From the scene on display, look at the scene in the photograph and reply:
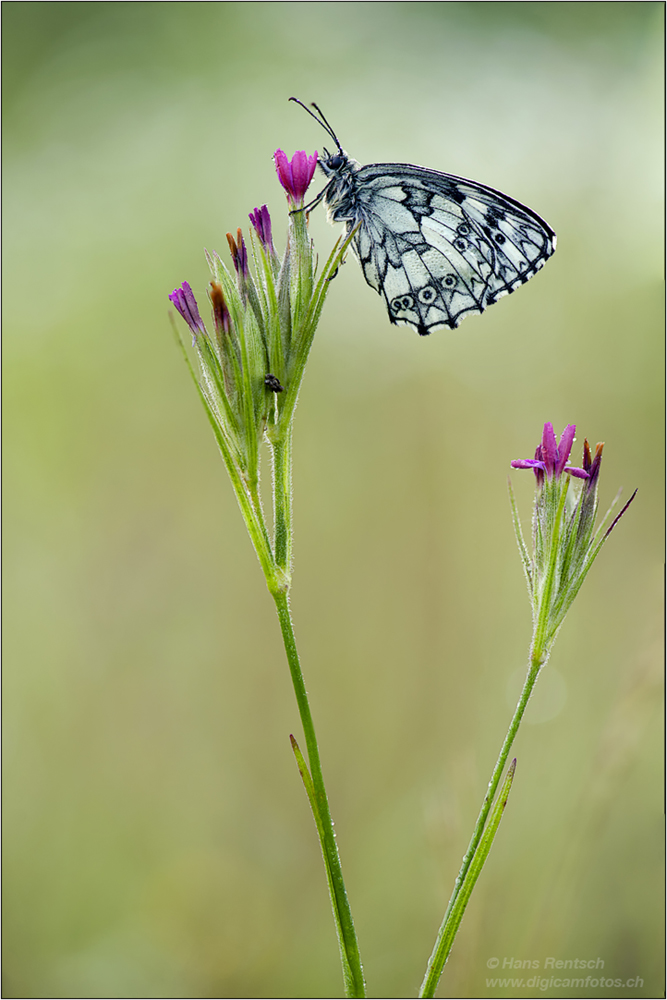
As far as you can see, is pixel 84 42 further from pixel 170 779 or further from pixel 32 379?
pixel 170 779

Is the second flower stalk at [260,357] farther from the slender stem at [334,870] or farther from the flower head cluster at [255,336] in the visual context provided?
the slender stem at [334,870]

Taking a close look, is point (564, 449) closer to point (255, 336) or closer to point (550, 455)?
point (550, 455)

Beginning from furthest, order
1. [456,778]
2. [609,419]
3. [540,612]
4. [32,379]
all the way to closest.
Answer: [32,379] < [609,419] < [456,778] < [540,612]

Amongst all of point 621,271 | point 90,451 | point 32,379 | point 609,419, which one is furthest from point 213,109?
point 609,419

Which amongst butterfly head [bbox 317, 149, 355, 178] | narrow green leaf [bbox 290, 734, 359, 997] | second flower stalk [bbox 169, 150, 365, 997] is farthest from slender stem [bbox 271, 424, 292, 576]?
butterfly head [bbox 317, 149, 355, 178]

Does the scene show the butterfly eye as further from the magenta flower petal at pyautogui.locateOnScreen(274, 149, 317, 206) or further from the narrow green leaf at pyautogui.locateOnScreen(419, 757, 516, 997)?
the narrow green leaf at pyautogui.locateOnScreen(419, 757, 516, 997)

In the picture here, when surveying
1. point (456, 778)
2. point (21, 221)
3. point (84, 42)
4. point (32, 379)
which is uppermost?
point (84, 42)
